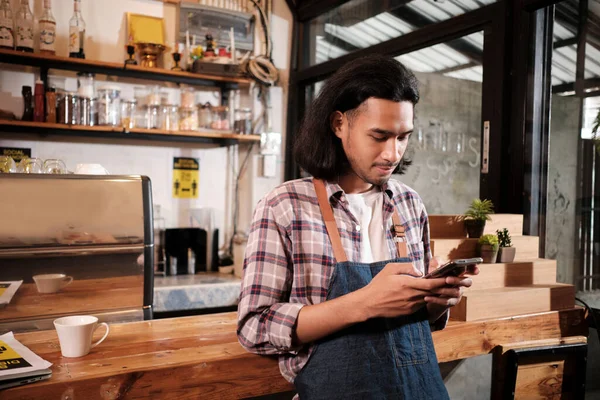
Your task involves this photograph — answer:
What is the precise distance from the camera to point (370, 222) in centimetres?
139

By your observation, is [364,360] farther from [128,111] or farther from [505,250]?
[128,111]

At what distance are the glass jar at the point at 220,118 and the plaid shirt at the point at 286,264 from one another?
110 inches

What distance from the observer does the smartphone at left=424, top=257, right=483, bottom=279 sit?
3.59ft

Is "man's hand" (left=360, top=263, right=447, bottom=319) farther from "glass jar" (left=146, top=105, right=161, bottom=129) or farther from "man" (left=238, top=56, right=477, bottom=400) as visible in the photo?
"glass jar" (left=146, top=105, right=161, bottom=129)

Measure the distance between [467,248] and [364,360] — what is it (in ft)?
3.16

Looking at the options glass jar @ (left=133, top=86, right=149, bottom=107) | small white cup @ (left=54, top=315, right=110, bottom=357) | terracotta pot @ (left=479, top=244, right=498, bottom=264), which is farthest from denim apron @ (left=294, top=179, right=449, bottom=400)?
glass jar @ (left=133, top=86, right=149, bottom=107)

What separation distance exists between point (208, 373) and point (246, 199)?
2.97 meters

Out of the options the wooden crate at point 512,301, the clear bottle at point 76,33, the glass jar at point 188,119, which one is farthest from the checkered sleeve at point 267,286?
the clear bottle at point 76,33

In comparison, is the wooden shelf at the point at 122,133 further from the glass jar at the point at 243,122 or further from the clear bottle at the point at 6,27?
the clear bottle at the point at 6,27

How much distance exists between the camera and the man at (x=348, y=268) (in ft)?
3.91

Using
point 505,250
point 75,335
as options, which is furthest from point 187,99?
point 75,335

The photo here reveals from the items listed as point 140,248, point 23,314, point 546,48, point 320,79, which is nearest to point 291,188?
point 140,248

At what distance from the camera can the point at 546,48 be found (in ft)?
7.98

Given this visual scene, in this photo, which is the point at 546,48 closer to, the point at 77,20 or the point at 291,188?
the point at 291,188
